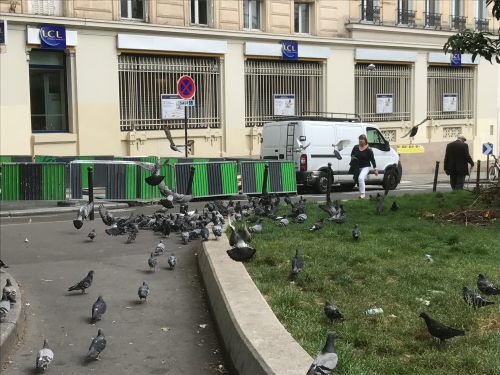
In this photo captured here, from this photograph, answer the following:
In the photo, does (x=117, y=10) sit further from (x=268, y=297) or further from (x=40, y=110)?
(x=268, y=297)

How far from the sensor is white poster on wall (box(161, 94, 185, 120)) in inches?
869

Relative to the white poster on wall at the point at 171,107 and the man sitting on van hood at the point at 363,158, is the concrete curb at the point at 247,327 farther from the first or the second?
the white poster on wall at the point at 171,107

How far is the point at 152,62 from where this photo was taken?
2192 cm

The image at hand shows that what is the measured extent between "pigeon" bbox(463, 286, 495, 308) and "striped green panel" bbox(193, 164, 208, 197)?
1115 cm

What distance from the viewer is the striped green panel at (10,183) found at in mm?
15328

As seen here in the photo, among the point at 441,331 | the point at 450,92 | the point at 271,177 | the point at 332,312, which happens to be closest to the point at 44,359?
the point at 332,312

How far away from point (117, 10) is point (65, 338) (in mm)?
16540

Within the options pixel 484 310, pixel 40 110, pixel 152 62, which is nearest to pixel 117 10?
pixel 152 62

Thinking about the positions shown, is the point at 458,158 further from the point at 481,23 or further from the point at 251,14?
the point at 481,23

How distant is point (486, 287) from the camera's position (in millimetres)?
5855

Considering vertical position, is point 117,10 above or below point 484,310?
above

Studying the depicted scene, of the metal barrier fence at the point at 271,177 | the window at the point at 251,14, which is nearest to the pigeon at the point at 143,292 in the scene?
the metal barrier fence at the point at 271,177

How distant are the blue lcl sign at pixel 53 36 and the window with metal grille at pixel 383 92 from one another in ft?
40.4

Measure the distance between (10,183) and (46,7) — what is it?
21.7ft
